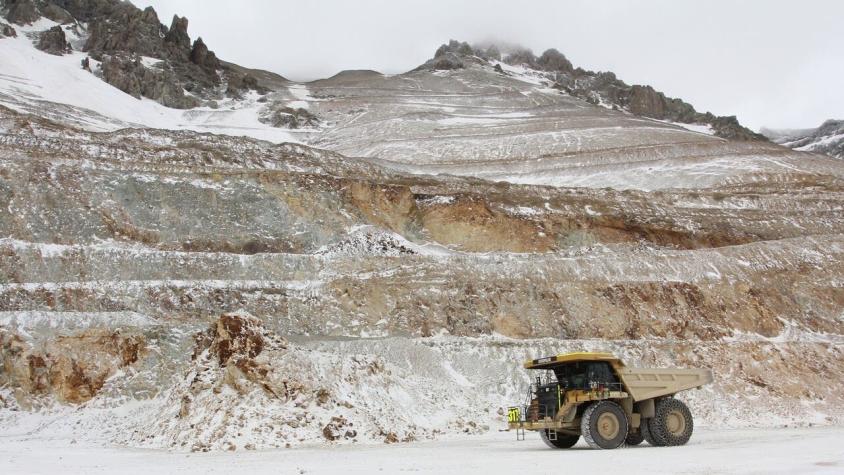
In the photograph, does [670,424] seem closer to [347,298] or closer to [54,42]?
[347,298]

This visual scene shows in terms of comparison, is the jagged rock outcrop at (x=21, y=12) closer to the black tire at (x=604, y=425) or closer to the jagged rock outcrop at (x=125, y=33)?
the jagged rock outcrop at (x=125, y=33)

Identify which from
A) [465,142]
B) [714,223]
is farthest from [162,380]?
[465,142]

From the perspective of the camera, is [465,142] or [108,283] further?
[465,142]

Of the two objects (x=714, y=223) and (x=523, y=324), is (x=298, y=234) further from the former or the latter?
(x=714, y=223)

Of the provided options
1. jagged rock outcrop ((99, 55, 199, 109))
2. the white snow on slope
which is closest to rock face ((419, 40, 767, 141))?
jagged rock outcrop ((99, 55, 199, 109))

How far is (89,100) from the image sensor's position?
74.4m

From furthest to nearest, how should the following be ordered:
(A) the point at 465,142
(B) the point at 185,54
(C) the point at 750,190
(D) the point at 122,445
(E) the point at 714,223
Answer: (B) the point at 185,54, (A) the point at 465,142, (C) the point at 750,190, (E) the point at 714,223, (D) the point at 122,445

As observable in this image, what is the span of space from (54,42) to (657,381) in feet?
316

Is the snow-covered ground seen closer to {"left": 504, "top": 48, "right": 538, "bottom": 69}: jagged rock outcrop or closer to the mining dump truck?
the mining dump truck

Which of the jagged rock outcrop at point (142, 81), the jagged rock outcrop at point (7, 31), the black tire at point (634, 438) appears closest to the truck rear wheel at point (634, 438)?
the black tire at point (634, 438)

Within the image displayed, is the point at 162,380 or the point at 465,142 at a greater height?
the point at 465,142

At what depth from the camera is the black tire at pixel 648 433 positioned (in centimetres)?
1712

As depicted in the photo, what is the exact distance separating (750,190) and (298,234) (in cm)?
3753

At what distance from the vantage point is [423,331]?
2753 centimetres
